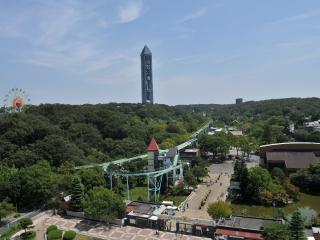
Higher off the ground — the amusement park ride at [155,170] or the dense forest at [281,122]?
the dense forest at [281,122]

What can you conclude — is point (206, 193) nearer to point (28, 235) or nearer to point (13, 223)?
point (28, 235)

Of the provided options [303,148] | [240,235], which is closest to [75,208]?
[240,235]

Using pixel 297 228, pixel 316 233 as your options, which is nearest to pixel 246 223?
pixel 297 228

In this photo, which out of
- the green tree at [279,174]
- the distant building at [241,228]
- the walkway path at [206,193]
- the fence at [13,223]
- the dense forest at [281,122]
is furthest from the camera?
the dense forest at [281,122]

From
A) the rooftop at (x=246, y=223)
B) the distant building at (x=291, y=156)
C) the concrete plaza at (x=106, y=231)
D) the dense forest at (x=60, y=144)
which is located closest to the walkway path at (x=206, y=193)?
the rooftop at (x=246, y=223)

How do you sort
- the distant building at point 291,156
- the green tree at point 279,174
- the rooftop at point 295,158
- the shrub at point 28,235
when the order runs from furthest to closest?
the distant building at point 291,156, the rooftop at point 295,158, the green tree at point 279,174, the shrub at point 28,235

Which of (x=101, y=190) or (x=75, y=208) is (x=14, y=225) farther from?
(x=101, y=190)

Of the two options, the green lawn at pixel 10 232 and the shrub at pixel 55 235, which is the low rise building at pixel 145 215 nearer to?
the shrub at pixel 55 235

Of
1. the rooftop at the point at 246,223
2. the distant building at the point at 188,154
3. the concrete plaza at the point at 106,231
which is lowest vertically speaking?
the concrete plaza at the point at 106,231

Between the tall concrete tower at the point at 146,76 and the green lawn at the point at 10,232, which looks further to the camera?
the tall concrete tower at the point at 146,76
